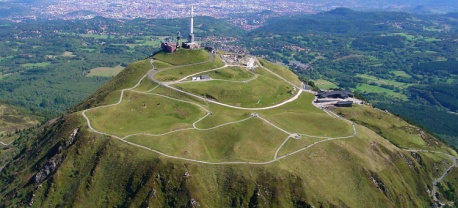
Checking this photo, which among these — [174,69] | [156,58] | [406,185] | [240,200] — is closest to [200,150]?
[240,200]

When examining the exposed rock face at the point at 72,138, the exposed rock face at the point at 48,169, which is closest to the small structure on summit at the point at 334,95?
the exposed rock face at the point at 72,138

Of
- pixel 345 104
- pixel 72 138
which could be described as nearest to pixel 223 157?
pixel 72 138

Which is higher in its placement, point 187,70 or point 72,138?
point 187,70

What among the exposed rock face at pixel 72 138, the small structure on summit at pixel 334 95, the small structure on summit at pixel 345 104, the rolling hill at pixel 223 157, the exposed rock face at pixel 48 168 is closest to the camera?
the rolling hill at pixel 223 157

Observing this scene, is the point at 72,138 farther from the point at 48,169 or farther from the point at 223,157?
the point at 223,157

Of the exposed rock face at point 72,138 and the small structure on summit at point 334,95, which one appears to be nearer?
the exposed rock face at point 72,138

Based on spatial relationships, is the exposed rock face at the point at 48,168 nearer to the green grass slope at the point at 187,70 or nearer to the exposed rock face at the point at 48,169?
the exposed rock face at the point at 48,169
